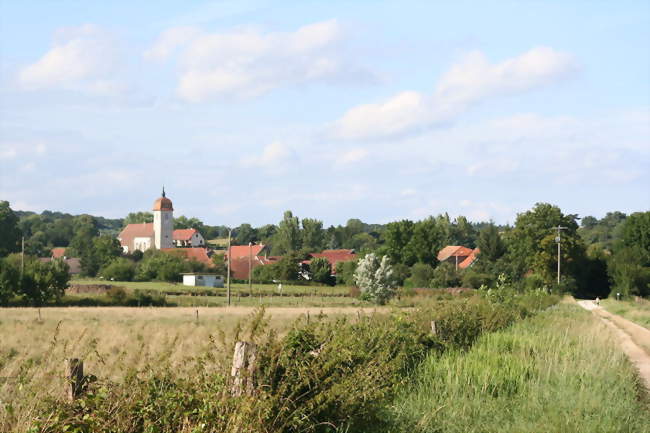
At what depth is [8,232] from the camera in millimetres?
120688

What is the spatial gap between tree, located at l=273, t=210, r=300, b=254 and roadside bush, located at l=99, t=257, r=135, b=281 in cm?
4406

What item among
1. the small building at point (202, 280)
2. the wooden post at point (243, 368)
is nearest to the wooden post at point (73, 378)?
the wooden post at point (243, 368)

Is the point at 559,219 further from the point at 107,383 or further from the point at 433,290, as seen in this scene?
the point at 107,383

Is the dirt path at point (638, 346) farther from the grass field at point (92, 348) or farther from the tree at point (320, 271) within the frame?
the tree at point (320, 271)

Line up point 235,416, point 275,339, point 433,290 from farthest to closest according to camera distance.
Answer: point 433,290 < point 275,339 < point 235,416

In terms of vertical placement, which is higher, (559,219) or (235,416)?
(559,219)

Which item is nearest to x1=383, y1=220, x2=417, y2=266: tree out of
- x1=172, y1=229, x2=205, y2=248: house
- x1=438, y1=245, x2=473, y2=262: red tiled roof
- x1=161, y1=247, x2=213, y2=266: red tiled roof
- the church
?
x1=438, y1=245, x2=473, y2=262: red tiled roof

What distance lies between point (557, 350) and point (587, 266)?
75927 millimetres

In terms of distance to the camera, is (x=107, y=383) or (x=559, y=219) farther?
(x=559, y=219)

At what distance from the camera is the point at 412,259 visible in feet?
344

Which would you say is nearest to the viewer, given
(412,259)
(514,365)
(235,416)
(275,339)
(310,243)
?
(235,416)

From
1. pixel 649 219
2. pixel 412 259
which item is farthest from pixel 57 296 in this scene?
pixel 649 219

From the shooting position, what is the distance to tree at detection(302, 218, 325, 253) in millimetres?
156125

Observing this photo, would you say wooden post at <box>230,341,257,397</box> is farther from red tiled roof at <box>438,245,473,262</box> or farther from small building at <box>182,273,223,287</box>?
red tiled roof at <box>438,245,473,262</box>
